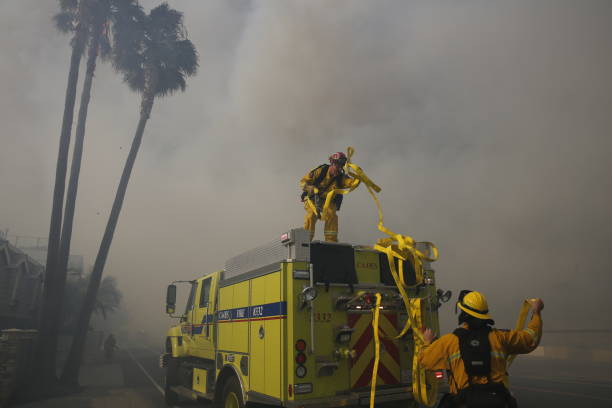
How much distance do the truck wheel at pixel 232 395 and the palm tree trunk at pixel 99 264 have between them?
13.2 metres

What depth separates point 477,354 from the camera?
130 inches

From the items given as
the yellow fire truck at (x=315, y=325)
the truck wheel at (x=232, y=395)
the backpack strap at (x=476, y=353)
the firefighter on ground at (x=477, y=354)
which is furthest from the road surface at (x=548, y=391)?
the backpack strap at (x=476, y=353)

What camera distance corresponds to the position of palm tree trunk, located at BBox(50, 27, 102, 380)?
655 inches

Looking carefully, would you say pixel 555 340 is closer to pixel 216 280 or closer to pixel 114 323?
pixel 216 280

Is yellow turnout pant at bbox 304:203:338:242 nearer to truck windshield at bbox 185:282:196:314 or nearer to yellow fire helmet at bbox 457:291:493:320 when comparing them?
truck windshield at bbox 185:282:196:314

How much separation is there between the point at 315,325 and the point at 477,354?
7.40 feet

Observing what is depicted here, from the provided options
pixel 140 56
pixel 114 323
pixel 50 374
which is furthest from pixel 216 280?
pixel 114 323

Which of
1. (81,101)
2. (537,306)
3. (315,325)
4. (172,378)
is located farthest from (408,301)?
(81,101)

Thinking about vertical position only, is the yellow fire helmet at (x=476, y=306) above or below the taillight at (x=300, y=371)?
above

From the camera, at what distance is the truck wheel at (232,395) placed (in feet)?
19.1

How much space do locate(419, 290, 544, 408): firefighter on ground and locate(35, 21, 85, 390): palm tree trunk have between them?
54.6ft

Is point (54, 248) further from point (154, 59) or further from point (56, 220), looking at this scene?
point (154, 59)

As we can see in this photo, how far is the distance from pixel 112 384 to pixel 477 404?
16.3 meters

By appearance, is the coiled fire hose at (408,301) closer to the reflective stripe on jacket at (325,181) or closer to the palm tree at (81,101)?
A: the reflective stripe on jacket at (325,181)
